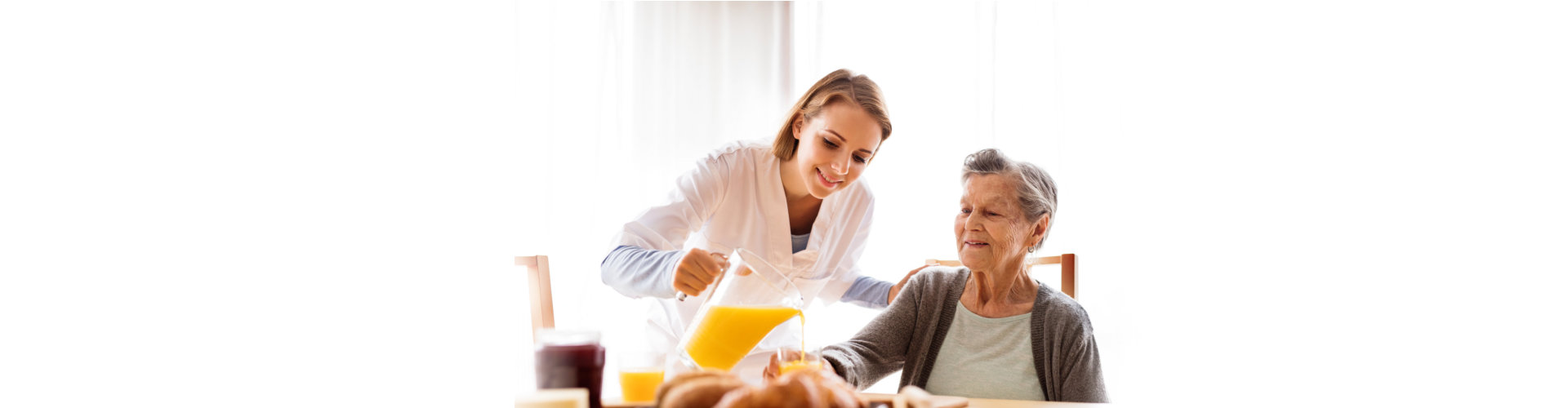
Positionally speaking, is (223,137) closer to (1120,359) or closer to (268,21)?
(268,21)

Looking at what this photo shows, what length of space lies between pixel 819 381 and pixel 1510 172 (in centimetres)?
145

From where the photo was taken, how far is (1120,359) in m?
3.06

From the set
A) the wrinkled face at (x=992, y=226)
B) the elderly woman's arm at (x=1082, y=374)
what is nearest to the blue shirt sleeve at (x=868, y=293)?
the wrinkled face at (x=992, y=226)

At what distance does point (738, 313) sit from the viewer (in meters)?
1.00

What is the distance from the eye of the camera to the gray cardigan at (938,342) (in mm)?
1482

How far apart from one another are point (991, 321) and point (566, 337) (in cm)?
98

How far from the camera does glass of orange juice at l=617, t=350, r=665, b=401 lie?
97 centimetres

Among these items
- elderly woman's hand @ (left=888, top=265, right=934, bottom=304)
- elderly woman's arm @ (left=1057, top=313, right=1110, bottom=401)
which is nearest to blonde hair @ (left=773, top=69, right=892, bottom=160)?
elderly woman's hand @ (left=888, top=265, right=934, bottom=304)

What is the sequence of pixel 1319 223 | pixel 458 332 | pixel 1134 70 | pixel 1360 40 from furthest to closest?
1. pixel 1134 70
2. pixel 1319 223
3. pixel 1360 40
4. pixel 458 332

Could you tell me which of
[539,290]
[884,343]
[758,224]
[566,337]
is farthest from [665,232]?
[566,337]

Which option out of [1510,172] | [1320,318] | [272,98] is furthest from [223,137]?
[1320,318]

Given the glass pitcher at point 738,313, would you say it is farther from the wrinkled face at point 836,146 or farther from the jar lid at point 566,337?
the wrinkled face at point 836,146

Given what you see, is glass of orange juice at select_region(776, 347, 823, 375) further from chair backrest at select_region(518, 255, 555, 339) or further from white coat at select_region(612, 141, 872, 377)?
chair backrest at select_region(518, 255, 555, 339)

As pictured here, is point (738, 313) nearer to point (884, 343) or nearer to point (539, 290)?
point (884, 343)
